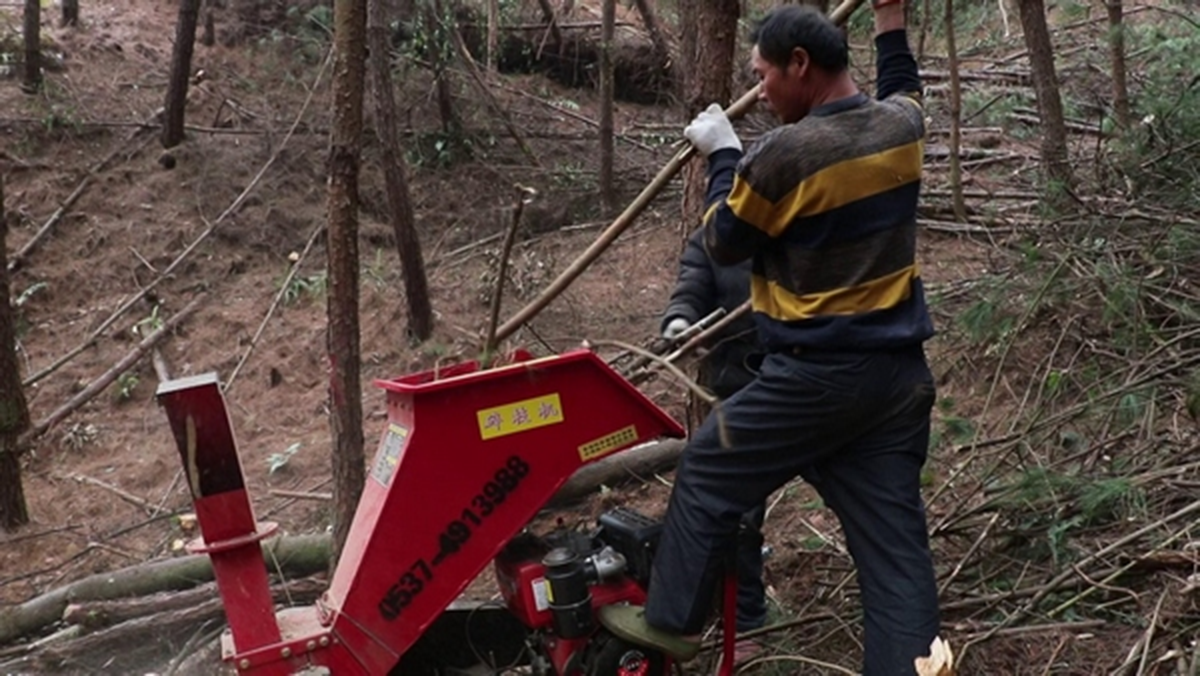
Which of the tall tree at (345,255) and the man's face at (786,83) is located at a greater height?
the man's face at (786,83)

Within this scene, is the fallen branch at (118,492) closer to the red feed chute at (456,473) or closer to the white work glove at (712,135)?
the red feed chute at (456,473)

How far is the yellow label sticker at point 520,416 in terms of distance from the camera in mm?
3314

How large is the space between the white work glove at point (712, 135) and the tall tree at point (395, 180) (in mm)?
5202

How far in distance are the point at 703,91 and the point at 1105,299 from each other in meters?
2.42

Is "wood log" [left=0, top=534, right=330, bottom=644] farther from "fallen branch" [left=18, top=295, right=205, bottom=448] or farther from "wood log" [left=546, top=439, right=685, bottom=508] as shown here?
"fallen branch" [left=18, top=295, right=205, bottom=448]

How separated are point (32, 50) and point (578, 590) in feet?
34.4

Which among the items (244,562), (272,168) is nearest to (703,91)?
(244,562)

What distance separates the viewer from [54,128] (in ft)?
36.9

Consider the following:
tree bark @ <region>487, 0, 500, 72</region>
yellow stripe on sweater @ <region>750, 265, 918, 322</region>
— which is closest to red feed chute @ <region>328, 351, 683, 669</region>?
yellow stripe on sweater @ <region>750, 265, 918, 322</region>

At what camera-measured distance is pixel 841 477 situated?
3.39 metres

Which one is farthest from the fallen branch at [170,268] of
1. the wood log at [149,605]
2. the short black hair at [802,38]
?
the short black hair at [802,38]

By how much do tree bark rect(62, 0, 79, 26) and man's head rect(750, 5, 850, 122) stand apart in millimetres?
11507

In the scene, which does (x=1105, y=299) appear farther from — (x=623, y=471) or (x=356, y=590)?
(x=356, y=590)

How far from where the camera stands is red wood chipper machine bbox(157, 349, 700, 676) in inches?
125
